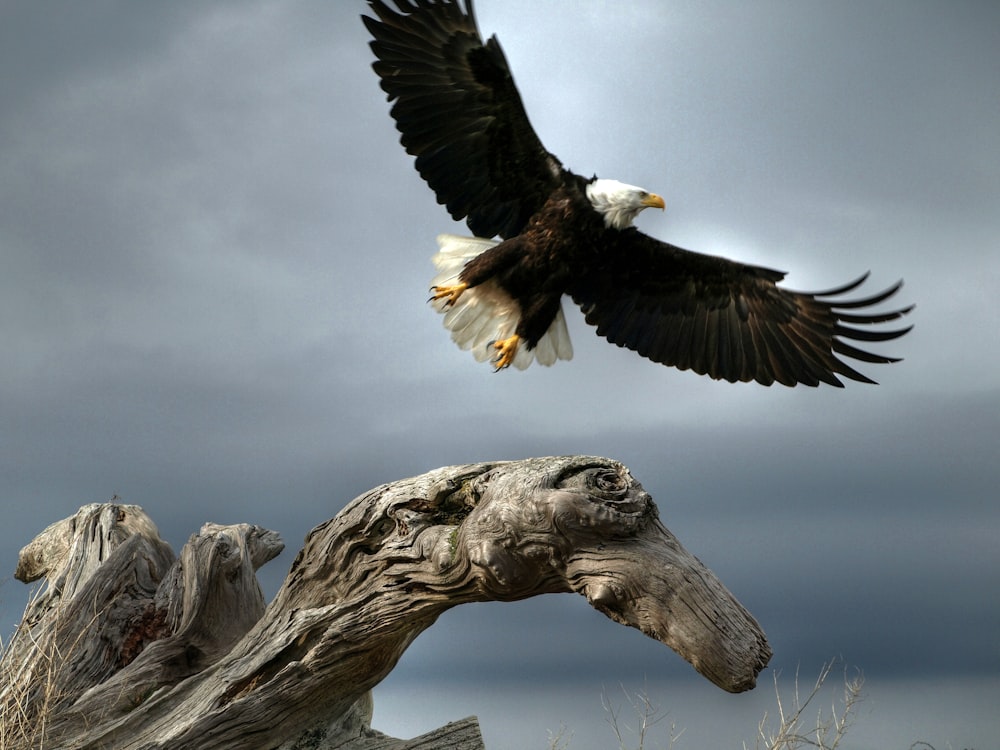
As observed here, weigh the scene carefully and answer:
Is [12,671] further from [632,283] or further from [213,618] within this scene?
[632,283]

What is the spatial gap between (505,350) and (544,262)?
24.5 inches

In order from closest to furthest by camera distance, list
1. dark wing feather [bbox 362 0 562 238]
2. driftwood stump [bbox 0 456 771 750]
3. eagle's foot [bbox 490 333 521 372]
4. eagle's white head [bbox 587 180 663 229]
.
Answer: driftwood stump [bbox 0 456 771 750], dark wing feather [bbox 362 0 562 238], eagle's white head [bbox 587 180 663 229], eagle's foot [bbox 490 333 521 372]

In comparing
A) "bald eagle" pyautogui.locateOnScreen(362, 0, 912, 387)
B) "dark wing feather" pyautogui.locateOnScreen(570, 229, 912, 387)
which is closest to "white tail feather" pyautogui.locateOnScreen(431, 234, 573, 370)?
"bald eagle" pyautogui.locateOnScreen(362, 0, 912, 387)

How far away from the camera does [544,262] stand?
6418mm

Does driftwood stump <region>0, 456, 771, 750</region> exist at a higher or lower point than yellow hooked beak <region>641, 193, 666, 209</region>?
lower

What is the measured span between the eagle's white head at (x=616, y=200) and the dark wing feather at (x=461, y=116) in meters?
0.27

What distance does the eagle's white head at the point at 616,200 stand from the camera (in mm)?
6383

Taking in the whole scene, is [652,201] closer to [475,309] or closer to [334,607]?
[475,309]

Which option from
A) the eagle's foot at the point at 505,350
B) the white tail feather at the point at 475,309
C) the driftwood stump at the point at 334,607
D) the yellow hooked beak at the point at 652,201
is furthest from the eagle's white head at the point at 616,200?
the driftwood stump at the point at 334,607

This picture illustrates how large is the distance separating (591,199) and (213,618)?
3423 mm

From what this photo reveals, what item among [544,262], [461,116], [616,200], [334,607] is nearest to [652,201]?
[616,200]

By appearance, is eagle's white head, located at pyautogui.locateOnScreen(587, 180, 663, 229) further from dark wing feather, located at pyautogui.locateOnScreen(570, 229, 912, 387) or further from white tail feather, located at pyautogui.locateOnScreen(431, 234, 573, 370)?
white tail feather, located at pyautogui.locateOnScreen(431, 234, 573, 370)

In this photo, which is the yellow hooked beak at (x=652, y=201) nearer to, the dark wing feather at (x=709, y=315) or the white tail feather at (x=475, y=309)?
the dark wing feather at (x=709, y=315)

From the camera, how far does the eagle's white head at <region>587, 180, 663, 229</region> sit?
20.9ft
